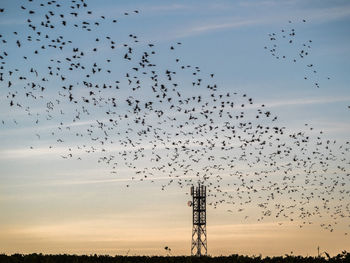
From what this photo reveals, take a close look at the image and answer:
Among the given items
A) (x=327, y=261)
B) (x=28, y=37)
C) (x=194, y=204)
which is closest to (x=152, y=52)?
(x=28, y=37)

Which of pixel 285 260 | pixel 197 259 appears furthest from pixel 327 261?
pixel 197 259

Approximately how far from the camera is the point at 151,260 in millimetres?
30281

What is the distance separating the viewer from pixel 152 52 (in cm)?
2872

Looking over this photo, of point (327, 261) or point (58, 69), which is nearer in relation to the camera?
point (327, 261)

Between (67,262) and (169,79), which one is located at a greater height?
(169,79)

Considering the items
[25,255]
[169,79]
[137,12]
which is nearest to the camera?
[137,12]

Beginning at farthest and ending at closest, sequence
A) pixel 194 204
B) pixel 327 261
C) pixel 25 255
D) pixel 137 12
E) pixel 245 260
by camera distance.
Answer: pixel 194 204
pixel 25 255
pixel 245 260
pixel 137 12
pixel 327 261

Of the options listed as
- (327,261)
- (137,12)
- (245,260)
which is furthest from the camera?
(245,260)

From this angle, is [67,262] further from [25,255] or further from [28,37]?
[28,37]

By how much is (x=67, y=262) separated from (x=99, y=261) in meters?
1.62

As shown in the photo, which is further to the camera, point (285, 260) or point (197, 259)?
point (197, 259)

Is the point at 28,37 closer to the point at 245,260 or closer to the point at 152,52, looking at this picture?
the point at 152,52

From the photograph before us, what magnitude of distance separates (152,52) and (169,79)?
397 cm

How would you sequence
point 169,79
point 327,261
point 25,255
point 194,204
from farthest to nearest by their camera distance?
point 194,204 < point 169,79 < point 25,255 < point 327,261
